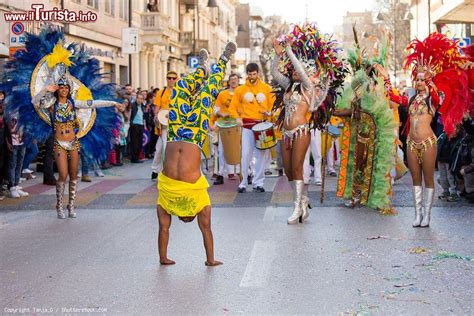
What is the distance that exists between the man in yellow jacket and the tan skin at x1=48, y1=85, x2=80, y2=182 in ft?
11.6

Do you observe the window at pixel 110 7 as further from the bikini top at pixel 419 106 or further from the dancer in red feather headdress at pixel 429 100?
the bikini top at pixel 419 106

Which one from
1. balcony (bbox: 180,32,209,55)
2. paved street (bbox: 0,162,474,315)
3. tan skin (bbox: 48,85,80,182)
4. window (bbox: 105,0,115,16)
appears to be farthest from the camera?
balcony (bbox: 180,32,209,55)

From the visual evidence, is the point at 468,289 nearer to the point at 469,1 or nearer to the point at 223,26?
the point at 469,1

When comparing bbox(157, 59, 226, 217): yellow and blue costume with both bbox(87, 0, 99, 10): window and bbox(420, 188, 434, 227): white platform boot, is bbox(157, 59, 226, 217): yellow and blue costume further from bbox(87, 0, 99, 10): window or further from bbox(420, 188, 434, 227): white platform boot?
bbox(87, 0, 99, 10): window

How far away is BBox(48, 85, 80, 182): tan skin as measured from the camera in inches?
424

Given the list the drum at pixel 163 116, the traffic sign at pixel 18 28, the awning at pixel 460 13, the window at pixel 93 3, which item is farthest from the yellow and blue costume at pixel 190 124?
the window at pixel 93 3

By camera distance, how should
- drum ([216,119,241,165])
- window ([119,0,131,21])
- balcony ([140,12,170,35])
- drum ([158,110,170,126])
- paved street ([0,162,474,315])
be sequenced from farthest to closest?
balcony ([140,12,170,35]) → window ([119,0,131,21]) → drum ([158,110,170,126]) → drum ([216,119,241,165]) → paved street ([0,162,474,315])

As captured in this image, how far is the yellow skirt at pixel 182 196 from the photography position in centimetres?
729

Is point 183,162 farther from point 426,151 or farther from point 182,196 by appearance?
point 426,151

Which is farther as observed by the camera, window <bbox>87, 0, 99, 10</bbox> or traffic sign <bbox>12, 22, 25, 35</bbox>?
window <bbox>87, 0, 99, 10</bbox>

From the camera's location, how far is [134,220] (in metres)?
10.7

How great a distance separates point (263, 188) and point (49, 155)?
4093 mm

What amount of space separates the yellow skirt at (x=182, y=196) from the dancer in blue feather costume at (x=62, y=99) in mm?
3762

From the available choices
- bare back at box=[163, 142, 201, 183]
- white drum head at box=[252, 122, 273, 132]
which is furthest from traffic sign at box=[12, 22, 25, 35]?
bare back at box=[163, 142, 201, 183]
